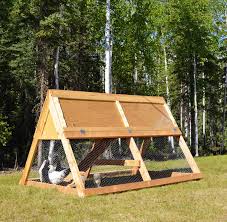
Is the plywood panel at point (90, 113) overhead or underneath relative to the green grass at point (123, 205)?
overhead

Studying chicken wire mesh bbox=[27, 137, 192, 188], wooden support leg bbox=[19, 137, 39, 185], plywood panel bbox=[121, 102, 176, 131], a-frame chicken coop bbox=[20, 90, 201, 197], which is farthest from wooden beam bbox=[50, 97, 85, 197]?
plywood panel bbox=[121, 102, 176, 131]

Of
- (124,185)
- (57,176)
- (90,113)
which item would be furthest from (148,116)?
(57,176)

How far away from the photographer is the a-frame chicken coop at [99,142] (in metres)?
9.77

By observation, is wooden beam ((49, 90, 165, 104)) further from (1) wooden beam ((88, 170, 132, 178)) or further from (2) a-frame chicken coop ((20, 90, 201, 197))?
(1) wooden beam ((88, 170, 132, 178))

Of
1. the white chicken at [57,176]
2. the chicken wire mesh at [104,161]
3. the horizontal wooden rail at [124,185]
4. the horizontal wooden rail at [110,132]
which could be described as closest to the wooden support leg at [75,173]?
the horizontal wooden rail at [124,185]

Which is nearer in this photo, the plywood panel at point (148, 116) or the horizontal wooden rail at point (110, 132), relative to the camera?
Result: the horizontal wooden rail at point (110, 132)

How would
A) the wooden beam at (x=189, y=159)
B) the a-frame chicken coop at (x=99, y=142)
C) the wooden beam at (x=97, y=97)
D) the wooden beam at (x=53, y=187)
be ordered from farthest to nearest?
the wooden beam at (x=189, y=159) < the wooden beam at (x=97, y=97) < the a-frame chicken coop at (x=99, y=142) < the wooden beam at (x=53, y=187)

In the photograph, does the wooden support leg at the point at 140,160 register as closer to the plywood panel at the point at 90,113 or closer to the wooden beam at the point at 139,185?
the wooden beam at the point at 139,185

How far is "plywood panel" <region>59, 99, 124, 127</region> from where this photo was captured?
10023mm

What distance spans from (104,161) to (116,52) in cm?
1826

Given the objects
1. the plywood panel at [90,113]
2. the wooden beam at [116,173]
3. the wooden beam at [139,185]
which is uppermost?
the plywood panel at [90,113]

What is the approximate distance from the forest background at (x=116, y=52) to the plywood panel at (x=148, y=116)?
34.7 feet

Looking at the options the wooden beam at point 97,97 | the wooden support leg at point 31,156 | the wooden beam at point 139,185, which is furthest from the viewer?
the wooden support leg at point 31,156

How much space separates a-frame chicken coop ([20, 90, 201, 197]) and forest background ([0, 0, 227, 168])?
10.6 m
